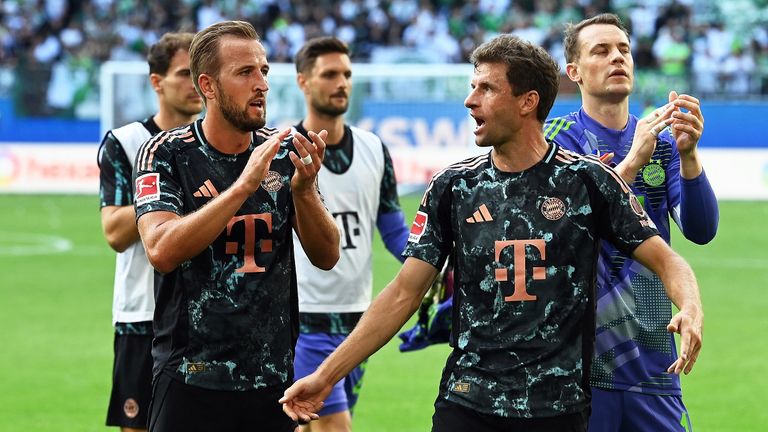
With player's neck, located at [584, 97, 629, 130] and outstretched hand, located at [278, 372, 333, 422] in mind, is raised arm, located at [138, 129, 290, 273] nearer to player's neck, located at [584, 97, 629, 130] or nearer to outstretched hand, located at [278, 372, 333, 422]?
outstretched hand, located at [278, 372, 333, 422]

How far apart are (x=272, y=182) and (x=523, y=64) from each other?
1053mm

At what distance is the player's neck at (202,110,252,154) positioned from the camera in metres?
4.86

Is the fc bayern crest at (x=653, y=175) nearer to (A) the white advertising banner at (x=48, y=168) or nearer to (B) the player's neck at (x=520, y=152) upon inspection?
(B) the player's neck at (x=520, y=152)

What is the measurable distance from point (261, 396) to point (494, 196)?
3.80ft

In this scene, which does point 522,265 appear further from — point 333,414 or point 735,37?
point 735,37

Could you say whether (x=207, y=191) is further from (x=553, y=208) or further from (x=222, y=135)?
(x=553, y=208)

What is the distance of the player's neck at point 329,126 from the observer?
738cm

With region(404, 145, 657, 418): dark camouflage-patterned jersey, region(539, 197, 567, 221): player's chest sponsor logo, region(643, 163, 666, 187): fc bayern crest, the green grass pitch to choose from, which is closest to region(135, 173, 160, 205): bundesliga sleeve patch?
region(404, 145, 657, 418): dark camouflage-patterned jersey

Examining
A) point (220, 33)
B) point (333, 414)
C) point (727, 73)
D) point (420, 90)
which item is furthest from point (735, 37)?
point (220, 33)

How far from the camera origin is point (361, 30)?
102 feet

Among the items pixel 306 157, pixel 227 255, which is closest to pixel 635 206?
pixel 306 157

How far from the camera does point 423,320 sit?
6480 mm

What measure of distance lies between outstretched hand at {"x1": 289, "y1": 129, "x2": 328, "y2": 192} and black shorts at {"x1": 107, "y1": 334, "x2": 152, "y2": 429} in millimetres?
1992

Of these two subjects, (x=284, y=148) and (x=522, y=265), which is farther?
(x=284, y=148)
